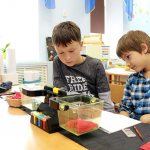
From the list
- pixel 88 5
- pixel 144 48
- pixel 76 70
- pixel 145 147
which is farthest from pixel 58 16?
pixel 145 147

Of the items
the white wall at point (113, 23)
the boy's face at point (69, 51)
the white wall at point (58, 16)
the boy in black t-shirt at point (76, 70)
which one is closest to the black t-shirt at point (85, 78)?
the boy in black t-shirt at point (76, 70)

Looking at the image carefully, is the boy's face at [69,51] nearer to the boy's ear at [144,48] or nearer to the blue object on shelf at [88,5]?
the boy's ear at [144,48]

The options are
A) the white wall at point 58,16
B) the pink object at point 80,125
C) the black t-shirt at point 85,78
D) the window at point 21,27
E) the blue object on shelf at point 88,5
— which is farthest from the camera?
the blue object on shelf at point 88,5

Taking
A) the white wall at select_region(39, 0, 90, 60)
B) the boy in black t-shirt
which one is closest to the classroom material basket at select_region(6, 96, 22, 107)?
the boy in black t-shirt

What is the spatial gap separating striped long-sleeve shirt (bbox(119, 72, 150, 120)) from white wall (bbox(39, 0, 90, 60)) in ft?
6.29

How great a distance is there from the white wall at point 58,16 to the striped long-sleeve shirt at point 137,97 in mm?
1918

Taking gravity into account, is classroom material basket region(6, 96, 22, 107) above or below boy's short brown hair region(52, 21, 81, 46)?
below

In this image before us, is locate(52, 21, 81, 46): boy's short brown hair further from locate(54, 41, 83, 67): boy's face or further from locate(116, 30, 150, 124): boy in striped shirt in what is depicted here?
locate(116, 30, 150, 124): boy in striped shirt

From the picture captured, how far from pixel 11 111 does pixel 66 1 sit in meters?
2.35

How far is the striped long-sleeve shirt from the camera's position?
48.8 inches

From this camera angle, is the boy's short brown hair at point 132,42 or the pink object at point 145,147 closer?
the pink object at point 145,147

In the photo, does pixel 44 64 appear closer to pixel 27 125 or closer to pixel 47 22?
pixel 47 22

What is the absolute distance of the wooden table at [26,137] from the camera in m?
0.74

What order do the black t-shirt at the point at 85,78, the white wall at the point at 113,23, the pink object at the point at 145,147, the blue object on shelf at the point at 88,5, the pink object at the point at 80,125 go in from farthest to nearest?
the white wall at the point at 113,23
the blue object on shelf at the point at 88,5
the black t-shirt at the point at 85,78
the pink object at the point at 80,125
the pink object at the point at 145,147
